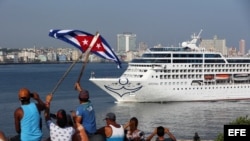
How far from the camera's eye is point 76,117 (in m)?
6.33

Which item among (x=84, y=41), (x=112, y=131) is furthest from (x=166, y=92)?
(x=112, y=131)

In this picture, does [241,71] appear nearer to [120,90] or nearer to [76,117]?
[120,90]

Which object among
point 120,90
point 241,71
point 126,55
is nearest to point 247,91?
point 241,71

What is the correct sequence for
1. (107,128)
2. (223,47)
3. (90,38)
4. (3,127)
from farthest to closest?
1. (223,47)
2. (3,127)
3. (90,38)
4. (107,128)

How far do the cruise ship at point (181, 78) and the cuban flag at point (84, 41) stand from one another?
32319 mm

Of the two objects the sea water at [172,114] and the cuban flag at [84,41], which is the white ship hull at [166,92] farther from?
the cuban flag at [84,41]

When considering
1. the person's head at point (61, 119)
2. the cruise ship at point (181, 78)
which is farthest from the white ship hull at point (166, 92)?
the person's head at point (61, 119)

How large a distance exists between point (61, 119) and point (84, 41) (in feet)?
11.5

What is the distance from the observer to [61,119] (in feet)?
19.6

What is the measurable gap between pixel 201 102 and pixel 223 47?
44.8 metres

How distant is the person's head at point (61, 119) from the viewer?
594cm

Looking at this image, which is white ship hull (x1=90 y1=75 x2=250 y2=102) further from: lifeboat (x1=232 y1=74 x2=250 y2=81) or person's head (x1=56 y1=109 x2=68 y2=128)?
person's head (x1=56 y1=109 x2=68 y2=128)

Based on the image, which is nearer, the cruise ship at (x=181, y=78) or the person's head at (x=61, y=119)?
the person's head at (x=61, y=119)

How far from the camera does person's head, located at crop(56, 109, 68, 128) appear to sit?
5.94 metres
